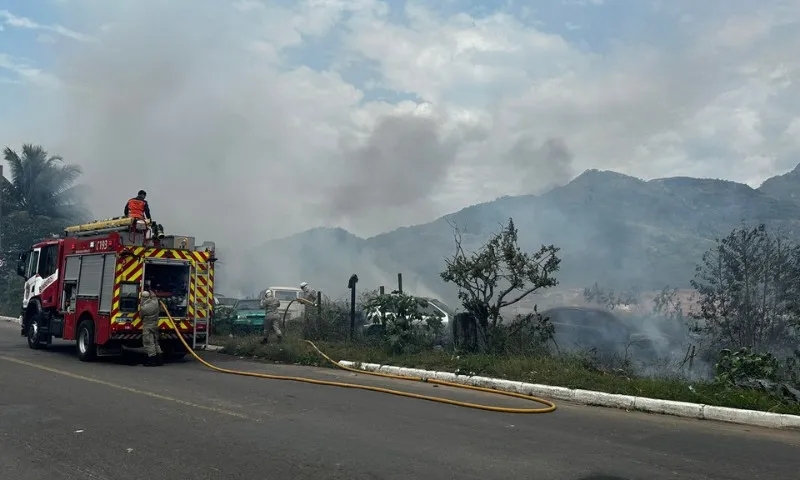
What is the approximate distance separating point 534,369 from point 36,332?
37.7 feet

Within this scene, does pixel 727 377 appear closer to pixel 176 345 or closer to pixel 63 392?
pixel 63 392

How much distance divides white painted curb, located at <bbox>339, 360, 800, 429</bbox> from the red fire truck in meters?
5.41

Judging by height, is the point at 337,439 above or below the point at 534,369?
below

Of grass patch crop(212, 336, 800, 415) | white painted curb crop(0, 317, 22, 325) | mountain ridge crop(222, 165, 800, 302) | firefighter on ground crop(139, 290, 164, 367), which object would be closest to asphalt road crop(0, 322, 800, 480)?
grass patch crop(212, 336, 800, 415)

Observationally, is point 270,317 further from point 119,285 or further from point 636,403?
point 636,403

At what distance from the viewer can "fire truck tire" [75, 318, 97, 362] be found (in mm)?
12234

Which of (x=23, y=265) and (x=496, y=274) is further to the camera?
(x=23, y=265)

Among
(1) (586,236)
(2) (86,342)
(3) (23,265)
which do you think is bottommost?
(2) (86,342)

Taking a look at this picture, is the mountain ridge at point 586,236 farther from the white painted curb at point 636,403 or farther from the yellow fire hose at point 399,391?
the white painted curb at point 636,403

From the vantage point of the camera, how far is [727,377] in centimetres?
806

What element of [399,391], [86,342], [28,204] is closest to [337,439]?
[399,391]

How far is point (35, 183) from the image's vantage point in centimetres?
3088

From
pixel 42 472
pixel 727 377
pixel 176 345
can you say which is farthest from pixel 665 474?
pixel 176 345

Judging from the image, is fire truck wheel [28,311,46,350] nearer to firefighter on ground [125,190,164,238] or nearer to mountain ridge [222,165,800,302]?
firefighter on ground [125,190,164,238]
